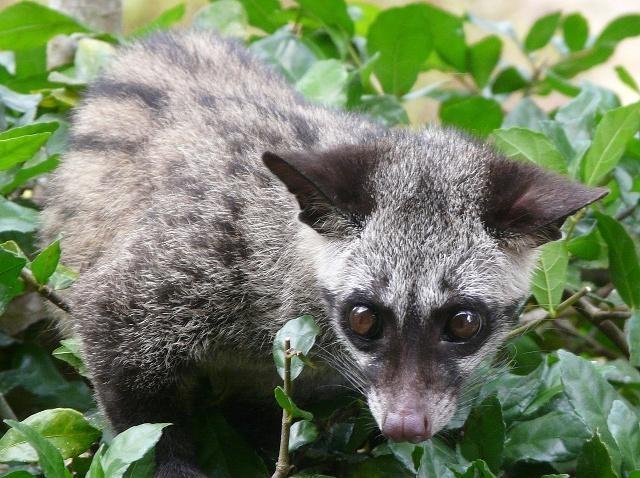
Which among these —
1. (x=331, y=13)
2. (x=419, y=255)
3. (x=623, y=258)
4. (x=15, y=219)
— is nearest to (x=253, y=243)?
(x=419, y=255)

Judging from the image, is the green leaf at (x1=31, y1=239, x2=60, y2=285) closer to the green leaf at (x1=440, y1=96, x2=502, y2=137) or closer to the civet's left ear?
the civet's left ear

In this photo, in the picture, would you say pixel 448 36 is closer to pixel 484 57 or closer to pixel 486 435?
pixel 484 57

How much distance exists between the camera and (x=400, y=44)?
22.0 feet

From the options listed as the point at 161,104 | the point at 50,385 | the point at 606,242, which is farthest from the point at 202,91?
the point at 606,242

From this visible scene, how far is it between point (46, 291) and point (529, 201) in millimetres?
2355

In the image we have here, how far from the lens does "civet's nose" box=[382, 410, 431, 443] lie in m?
4.07

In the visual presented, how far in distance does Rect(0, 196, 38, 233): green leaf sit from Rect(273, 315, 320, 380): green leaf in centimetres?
163

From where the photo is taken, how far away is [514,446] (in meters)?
4.41

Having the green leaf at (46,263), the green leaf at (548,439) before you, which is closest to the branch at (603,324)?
the green leaf at (548,439)

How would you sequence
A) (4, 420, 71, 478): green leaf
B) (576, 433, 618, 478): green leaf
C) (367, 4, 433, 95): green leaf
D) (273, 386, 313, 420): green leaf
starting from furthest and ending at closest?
(367, 4, 433, 95): green leaf, (576, 433, 618, 478): green leaf, (273, 386, 313, 420): green leaf, (4, 420, 71, 478): green leaf

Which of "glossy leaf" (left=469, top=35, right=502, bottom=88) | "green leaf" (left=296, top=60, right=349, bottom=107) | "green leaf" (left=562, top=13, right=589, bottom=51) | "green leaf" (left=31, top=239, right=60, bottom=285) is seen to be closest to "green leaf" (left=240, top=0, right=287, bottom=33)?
"green leaf" (left=296, top=60, right=349, bottom=107)

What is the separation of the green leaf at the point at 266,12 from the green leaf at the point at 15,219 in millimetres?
2836

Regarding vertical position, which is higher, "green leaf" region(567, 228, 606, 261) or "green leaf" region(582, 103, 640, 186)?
"green leaf" region(582, 103, 640, 186)

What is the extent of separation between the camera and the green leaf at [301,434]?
163 inches
